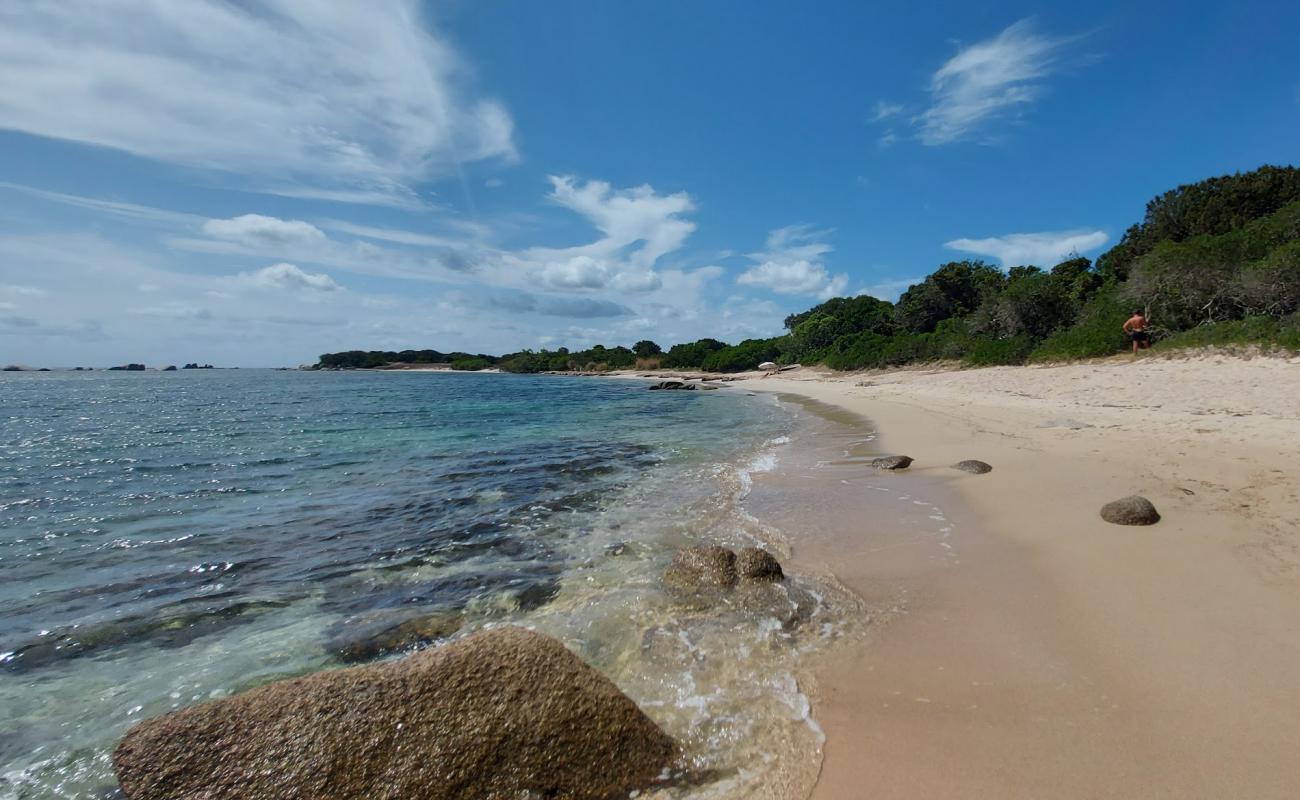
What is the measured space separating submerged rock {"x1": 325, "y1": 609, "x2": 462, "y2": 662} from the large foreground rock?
1849mm

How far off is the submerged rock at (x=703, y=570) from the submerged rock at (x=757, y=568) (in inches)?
3.3

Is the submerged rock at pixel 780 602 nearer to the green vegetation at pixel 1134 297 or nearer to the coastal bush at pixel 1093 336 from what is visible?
the green vegetation at pixel 1134 297

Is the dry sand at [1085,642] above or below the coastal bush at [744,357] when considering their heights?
below

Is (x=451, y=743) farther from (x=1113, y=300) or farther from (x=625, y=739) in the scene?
(x=1113, y=300)

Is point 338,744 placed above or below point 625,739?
above

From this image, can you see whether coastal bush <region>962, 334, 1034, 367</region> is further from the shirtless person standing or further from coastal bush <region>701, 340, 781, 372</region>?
coastal bush <region>701, 340, 781, 372</region>

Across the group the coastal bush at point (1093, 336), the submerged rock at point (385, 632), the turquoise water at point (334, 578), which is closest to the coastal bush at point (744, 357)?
the coastal bush at point (1093, 336)

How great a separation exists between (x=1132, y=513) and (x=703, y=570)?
18.1ft

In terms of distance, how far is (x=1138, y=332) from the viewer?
24609mm

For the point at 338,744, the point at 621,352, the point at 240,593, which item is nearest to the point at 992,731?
the point at 338,744

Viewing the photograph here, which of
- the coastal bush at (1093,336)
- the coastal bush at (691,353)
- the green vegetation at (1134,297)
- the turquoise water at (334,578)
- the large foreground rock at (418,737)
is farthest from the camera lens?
the coastal bush at (691,353)

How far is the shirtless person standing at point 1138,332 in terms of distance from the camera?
23933 mm

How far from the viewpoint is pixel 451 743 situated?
110 inches

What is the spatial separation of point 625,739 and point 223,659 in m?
4.00
